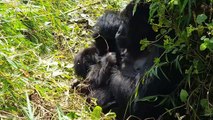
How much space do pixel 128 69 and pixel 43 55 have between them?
0.61 meters

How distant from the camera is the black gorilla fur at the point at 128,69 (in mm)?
1797

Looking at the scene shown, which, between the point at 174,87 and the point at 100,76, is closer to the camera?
the point at 174,87

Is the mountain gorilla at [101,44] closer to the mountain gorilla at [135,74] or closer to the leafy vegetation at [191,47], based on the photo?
the mountain gorilla at [135,74]

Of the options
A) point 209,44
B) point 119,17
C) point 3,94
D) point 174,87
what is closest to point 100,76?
point 119,17

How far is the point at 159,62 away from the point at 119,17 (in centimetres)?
57

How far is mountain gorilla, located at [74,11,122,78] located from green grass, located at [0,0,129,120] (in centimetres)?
8

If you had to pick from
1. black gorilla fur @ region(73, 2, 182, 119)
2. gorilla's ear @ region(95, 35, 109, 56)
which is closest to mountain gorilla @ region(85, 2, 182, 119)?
black gorilla fur @ region(73, 2, 182, 119)

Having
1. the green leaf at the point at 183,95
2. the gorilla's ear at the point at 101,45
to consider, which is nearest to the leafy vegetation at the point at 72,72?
the green leaf at the point at 183,95

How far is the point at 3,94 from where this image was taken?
165 cm

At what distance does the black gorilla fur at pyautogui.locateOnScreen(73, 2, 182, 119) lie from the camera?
5.90 ft

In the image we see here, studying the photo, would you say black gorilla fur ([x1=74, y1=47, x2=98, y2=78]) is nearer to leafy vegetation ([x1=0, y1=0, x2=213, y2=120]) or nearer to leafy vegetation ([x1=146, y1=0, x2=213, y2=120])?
leafy vegetation ([x1=0, y1=0, x2=213, y2=120])

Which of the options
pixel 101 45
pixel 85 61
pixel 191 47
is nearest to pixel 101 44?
pixel 101 45

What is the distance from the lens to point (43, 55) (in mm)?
2469

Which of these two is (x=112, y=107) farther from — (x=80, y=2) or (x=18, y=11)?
(x=80, y=2)
